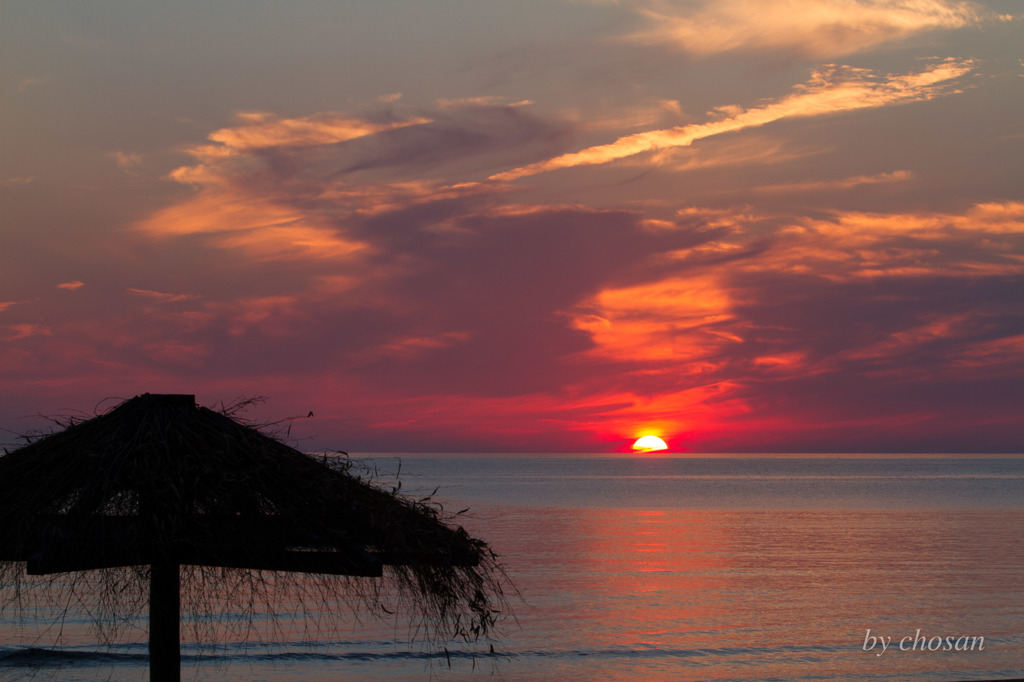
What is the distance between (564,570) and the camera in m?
30.4

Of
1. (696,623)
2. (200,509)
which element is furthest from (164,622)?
(696,623)

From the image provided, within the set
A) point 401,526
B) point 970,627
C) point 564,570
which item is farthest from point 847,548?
point 401,526

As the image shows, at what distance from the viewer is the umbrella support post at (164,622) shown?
7.88 m

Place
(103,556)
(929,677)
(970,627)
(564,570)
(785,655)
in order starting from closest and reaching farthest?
(103,556) < (929,677) < (785,655) < (970,627) < (564,570)

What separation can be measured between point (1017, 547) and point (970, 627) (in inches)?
735

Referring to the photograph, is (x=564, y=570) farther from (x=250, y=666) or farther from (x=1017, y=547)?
(x=1017, y=547)

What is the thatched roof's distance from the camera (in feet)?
24.0

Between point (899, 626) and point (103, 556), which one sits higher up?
point (103, 556)

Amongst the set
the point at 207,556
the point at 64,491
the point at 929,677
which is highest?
the point at 64,491
